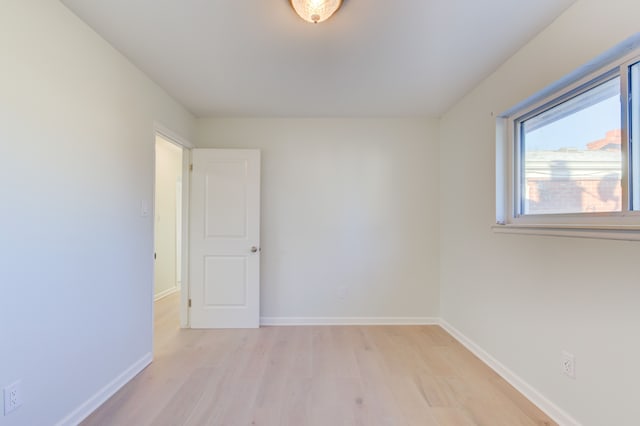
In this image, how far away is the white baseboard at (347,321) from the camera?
129 inches

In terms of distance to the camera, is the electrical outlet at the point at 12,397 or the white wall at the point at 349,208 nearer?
the electrical outlet at the point at 12,397

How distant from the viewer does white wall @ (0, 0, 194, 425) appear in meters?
1.35

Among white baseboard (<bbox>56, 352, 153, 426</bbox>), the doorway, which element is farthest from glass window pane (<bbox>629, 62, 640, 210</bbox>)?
the doorway

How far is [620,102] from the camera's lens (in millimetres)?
1446

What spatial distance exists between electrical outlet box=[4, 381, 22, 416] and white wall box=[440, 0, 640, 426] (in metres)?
2.82

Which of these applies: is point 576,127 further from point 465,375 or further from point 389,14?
point 465,375

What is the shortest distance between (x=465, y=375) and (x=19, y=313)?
2.75m

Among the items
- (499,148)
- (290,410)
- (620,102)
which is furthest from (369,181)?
(290,410)

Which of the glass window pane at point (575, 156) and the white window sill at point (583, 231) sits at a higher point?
the glass window pane at point (575, 156)

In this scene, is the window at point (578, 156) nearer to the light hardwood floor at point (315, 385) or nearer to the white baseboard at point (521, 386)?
the white baseboard at point (521, 386)

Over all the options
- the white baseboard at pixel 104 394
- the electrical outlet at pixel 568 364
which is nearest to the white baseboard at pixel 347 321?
the white baseboard at pixel 104 394

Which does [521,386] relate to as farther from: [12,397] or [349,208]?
[12,397]

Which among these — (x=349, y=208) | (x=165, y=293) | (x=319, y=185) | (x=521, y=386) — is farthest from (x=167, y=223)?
(x=521, y=386)

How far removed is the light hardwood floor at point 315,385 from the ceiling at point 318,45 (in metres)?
2.33
